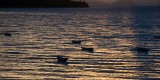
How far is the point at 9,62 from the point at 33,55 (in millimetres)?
5599

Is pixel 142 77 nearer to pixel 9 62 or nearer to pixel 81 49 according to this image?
pixel 9 62

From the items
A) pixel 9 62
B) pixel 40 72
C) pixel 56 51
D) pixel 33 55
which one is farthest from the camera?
pixel 56 51

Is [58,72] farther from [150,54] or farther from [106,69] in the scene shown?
[150,54]

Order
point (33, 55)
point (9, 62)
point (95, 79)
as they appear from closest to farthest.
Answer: point (95, 79) → point (9, 62) → point (33, 55)

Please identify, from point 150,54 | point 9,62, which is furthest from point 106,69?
point 150,54

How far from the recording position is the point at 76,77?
32562 millimetres

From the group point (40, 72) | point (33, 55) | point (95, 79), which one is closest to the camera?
point (95, 79)

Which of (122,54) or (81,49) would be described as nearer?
(122,54)

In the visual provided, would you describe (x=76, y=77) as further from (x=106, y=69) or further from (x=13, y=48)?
(x=13, y=48)

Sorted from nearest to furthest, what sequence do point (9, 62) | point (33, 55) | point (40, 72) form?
point (40, 72), point (9, 62), point (33, 55)

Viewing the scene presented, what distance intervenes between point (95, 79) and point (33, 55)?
49.2 ft

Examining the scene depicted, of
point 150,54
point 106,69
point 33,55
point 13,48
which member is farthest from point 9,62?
point 150,54

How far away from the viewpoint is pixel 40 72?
34719 millimetres

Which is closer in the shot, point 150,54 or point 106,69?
point 106,69
